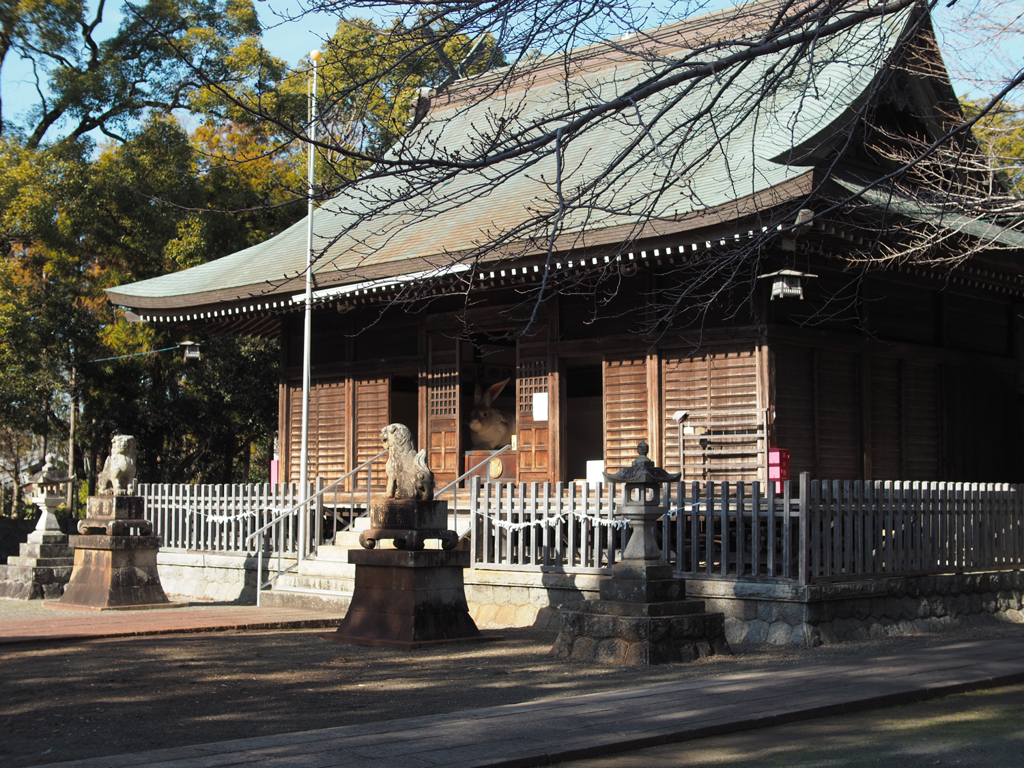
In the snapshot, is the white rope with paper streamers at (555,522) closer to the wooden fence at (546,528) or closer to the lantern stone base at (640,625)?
the wooden fence at (546,528)

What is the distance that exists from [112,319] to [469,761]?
2315 cm

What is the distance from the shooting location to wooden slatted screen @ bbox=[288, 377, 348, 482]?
59.1ft

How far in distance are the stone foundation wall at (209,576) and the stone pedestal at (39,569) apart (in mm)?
1662

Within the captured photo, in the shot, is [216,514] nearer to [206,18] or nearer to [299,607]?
[299,607]

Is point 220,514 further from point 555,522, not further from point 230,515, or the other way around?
point 555,522

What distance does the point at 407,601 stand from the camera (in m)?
10.7

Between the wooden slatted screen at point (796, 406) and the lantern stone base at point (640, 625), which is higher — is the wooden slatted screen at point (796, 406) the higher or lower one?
the higher one

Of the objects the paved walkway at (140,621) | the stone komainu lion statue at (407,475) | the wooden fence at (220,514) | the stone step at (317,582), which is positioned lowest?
the paved walkway at (140,621)

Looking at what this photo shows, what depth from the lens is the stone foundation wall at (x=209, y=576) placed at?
53.5 ft

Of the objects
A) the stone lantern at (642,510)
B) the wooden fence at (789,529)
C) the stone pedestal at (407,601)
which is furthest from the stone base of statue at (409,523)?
the stone lantern at (642,510)

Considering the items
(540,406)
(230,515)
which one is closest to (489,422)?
(540,406)

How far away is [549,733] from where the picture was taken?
6.25m

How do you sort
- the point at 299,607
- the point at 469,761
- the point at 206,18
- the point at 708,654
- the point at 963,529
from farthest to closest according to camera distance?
the point at 206,18, the point at 299,607, the point at 963,529, the point at 708,654, the point at 469,761

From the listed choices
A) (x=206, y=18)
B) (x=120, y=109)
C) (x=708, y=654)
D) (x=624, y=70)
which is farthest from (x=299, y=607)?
(x=206, y=18)
